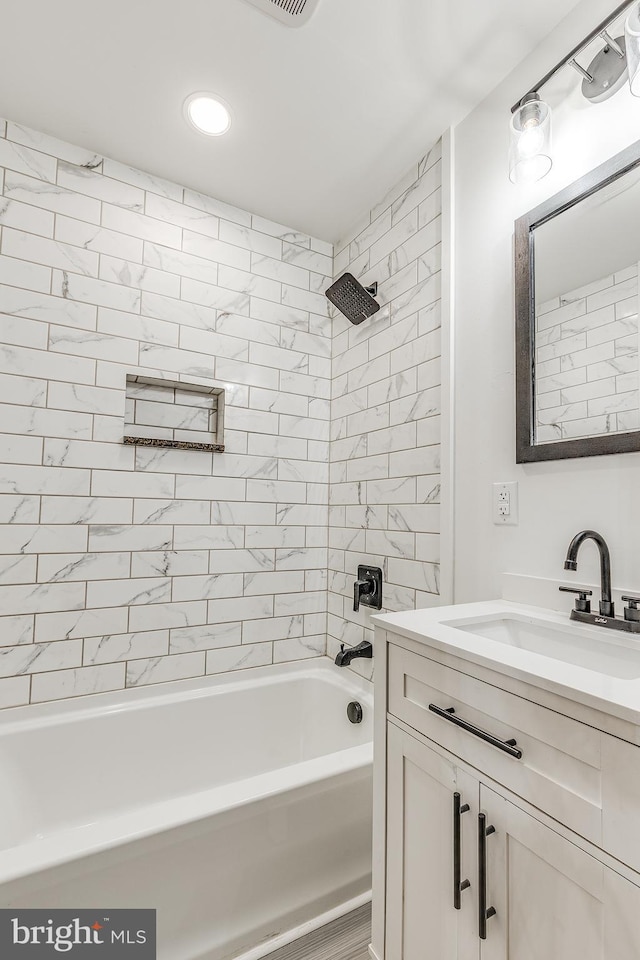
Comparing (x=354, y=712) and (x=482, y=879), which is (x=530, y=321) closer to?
(x=482, y=879)

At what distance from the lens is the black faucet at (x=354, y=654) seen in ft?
6.37

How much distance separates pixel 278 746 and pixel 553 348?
1.94 meters

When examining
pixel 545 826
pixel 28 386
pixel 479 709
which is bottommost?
pixel 545 826

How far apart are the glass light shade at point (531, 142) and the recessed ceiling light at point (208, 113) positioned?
1.02 meters

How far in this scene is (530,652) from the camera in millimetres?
908

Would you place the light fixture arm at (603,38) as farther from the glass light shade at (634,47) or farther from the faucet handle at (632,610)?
the faucet handle at (632,610)

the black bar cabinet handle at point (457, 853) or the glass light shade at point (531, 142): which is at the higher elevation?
the glass light shade at point (531, 142)

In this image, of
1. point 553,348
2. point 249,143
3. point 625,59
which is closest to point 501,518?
point 553,348

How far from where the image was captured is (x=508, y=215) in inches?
58.1

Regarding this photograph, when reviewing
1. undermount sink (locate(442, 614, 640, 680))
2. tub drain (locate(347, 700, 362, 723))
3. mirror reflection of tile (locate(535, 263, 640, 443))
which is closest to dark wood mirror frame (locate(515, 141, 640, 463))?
mirror reflection of tile (locate(535, 263, 640, 443))

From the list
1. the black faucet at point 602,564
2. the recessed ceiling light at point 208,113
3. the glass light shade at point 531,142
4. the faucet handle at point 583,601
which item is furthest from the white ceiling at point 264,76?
the faucet handle at point 583,601

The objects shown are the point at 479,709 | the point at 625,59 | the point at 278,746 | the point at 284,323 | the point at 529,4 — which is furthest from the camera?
the point at 284,323

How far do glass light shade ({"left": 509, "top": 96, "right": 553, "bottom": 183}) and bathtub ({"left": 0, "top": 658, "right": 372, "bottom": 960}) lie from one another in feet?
5.89

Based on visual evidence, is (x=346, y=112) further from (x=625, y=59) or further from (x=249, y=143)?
(x=625, y=59)
